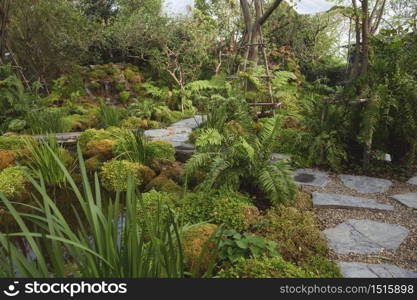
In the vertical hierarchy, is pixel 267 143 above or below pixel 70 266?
above

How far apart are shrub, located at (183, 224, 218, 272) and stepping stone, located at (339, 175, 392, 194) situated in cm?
203

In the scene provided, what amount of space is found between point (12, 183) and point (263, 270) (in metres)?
3.21

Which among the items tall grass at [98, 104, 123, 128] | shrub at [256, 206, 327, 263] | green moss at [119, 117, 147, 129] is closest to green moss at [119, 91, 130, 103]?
green moss at [119, 117, 147, 129]

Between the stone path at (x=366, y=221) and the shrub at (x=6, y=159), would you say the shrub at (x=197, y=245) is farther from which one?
the shrub at (x=6, y=159)

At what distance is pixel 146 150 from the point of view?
454cm

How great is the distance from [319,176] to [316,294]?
8.53 ft

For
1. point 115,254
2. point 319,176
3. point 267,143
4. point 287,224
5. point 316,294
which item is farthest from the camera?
point 319,176

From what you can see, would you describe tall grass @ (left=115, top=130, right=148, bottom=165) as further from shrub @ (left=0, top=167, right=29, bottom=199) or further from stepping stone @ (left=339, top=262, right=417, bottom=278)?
stepping stone @ (left=339, top=262, right=417, bottom=278)

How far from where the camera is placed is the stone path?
7.64 ft

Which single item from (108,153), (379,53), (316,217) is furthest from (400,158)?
(108,153)

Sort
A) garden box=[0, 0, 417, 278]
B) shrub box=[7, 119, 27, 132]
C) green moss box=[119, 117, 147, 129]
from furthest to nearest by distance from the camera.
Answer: green moss box=[119, 117, 147, 129] → shrub box=[7, 119, 27, 132] → garden box=[0, 0, 417, 278]

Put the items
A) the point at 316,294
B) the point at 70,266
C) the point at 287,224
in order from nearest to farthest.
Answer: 1. the point at 316,294
2. the point at 70,266
3. the point at 287,224


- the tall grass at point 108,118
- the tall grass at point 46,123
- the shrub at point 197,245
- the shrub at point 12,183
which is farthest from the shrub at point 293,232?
the tall grass at point 46,123

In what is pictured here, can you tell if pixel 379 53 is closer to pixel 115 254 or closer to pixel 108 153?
pixel 108 153
